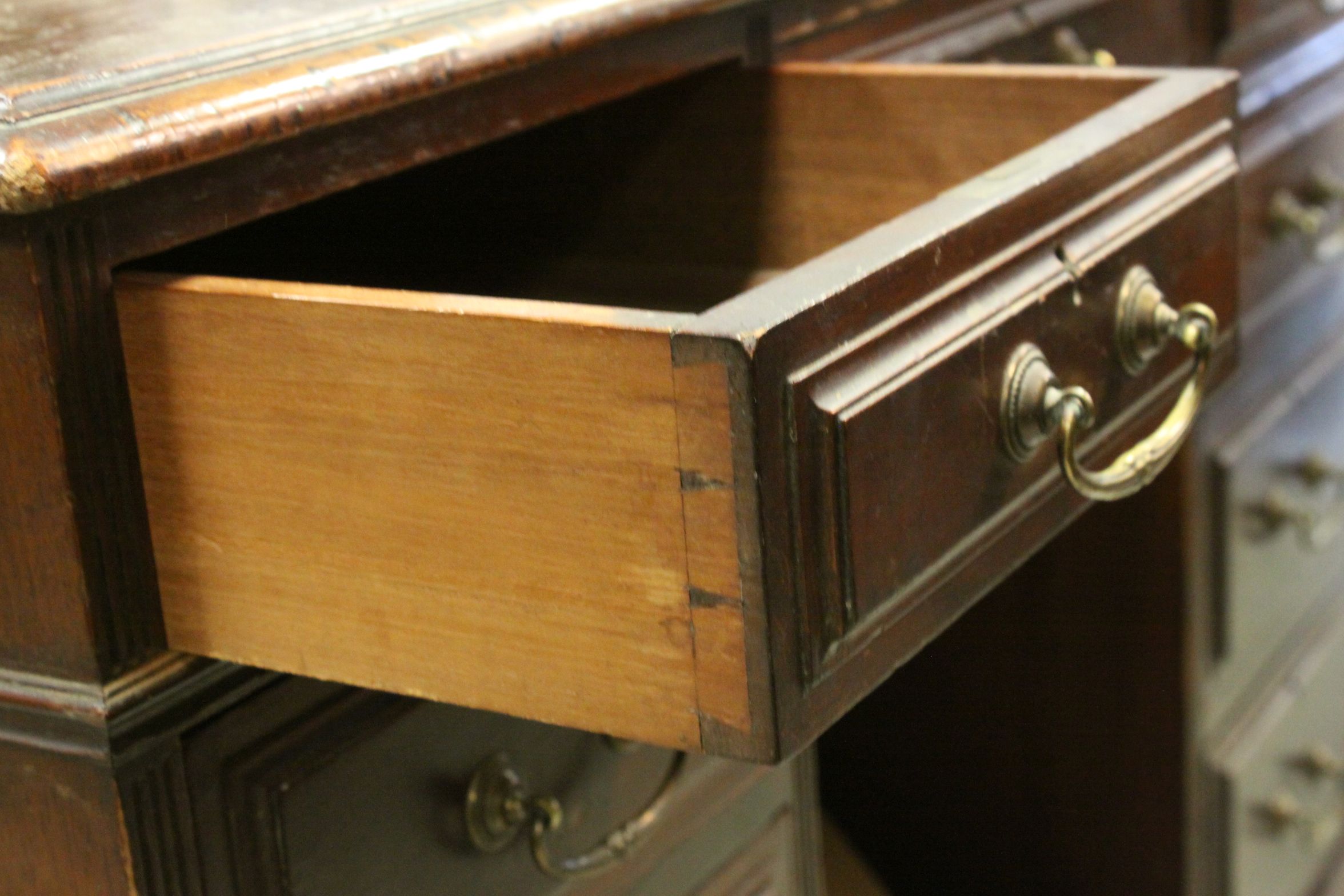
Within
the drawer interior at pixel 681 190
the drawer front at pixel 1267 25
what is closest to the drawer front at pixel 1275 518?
the drawer front at pixel 1267 25

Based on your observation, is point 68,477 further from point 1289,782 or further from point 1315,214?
point 1289,782

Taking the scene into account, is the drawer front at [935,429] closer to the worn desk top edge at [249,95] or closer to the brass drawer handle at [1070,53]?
the worn desk top edge at [249,95]

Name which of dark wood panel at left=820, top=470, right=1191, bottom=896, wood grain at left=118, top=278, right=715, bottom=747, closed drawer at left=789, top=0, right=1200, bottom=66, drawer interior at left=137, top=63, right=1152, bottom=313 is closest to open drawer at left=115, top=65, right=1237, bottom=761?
wood grain at left=118, top=278, right=715, bottom=747

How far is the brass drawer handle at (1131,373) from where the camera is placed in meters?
0.52

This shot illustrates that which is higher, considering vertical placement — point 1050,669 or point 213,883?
point 213,883

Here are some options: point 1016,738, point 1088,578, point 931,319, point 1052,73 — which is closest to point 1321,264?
point 1088,578

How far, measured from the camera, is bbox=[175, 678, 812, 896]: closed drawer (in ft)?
1.72

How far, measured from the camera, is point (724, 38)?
2.40 feet

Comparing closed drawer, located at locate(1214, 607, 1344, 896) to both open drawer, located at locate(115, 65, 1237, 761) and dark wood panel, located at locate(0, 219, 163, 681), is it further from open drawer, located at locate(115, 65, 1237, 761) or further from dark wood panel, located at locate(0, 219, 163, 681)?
dark wood panel, located at locate(0, 219, 163, 681)

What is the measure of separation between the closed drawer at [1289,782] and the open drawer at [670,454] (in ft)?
2.08

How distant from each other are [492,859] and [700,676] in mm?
231

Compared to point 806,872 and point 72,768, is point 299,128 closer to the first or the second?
point 72,768

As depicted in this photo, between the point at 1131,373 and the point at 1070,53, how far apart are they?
398 mm

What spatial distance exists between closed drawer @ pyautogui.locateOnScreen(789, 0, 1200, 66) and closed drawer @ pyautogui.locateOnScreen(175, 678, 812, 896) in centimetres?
35
